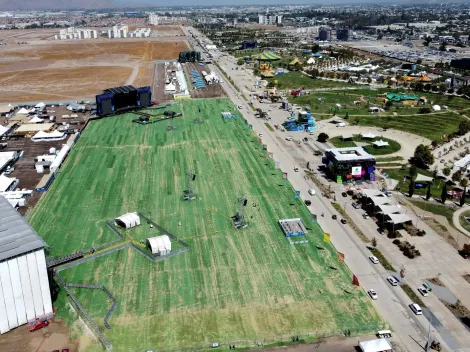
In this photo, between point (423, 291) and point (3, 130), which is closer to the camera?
point (423, 291)

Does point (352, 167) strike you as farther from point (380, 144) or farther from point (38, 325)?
point (38, 325)

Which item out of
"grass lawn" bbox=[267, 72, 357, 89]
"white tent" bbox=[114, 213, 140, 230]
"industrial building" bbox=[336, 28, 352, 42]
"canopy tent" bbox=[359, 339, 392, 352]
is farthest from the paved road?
"industrial building" bbox=[336, 28, 352, 42]

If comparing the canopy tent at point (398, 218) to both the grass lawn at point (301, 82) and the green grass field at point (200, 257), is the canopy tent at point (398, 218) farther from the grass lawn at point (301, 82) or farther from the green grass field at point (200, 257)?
the grass lawn at point (301, 82)

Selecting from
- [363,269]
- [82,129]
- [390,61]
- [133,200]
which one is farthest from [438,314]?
[390,61]

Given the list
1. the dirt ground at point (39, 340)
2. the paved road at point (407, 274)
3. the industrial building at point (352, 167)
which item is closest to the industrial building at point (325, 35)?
the industrial building at point (352, 167)

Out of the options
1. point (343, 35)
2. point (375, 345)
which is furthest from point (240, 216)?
point (343, 35)

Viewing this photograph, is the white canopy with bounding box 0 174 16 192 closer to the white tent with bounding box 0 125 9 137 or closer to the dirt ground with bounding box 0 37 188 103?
the white tent with bounding box 0 125 9 137

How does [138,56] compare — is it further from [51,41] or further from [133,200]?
[133,200]
